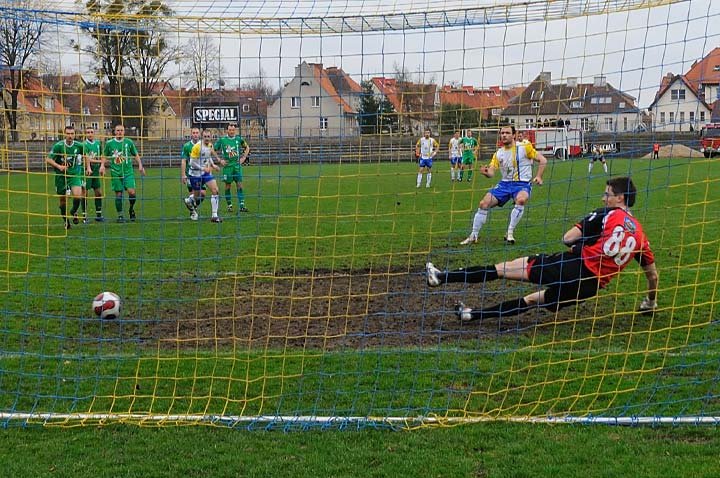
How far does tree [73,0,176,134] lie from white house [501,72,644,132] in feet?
9.46

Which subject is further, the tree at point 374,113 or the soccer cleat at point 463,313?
the soccer cleat at point 463,313

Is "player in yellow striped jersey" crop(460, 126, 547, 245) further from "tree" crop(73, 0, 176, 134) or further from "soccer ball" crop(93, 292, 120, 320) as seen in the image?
"tree" crop(73, 0, 176, 134)

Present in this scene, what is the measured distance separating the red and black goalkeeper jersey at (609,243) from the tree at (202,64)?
3397mm

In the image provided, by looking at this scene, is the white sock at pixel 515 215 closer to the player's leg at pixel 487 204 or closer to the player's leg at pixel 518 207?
the player's leg at pixel 518 207

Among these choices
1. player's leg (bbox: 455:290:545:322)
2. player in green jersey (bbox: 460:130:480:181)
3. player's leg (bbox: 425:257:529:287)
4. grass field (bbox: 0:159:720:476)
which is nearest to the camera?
grass field (bbox: 0:159:720:476)

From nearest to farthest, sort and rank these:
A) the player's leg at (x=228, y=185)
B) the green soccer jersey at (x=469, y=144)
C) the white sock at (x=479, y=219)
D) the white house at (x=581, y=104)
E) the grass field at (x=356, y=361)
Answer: the grass field at (x=356, y=361) < the white house at (x=581, y=104) < the green soccer jersey at (x=469, y=144) < the white sock at (x=479, y=219) < the player's leg at (x=228, y=185)

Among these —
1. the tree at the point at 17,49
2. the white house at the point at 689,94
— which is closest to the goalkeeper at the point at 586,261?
the white house at the point at 689,94

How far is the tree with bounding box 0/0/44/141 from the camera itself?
18.7 ft

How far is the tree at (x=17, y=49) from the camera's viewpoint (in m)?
5.71

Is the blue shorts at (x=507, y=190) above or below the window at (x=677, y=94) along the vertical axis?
below

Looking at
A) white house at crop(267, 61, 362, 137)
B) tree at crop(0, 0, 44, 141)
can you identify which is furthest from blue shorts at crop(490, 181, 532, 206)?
tree at crop(0, 0, 44, 141)

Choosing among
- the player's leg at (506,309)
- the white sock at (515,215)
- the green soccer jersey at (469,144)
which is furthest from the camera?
the white sock at (515,215)

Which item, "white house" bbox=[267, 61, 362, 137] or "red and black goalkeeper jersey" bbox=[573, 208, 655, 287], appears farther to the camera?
"red and black goalkeeper jersey" bbox=[573, 208, 655, 287]

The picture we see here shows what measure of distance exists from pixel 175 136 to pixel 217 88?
Result: 955mm
